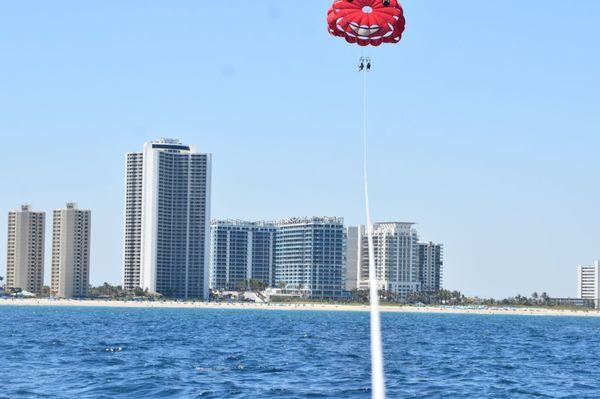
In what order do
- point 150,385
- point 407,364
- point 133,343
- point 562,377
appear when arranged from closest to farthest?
point 150,385 < point 562,377 < point 407,364 < point 133,343

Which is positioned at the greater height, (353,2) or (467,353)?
(353,2)

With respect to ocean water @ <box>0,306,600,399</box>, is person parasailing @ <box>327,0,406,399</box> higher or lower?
higher

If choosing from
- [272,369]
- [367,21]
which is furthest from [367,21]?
[272,369]

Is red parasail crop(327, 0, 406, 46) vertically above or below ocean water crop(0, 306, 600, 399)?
above

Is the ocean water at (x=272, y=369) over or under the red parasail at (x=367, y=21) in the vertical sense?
under

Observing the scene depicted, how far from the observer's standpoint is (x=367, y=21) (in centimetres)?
5797

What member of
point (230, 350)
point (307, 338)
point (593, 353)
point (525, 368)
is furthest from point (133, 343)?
point (593, 353)

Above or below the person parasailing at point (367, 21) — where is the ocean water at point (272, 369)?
below

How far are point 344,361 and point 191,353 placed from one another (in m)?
13.0

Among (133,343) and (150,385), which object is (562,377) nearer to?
(150,385)

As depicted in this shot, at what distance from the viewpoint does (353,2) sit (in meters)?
58.6

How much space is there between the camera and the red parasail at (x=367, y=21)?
5800 centimetres

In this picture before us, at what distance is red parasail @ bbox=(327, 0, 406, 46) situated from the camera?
190 feet

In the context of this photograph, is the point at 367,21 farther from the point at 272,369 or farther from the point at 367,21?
the point at 272,369
